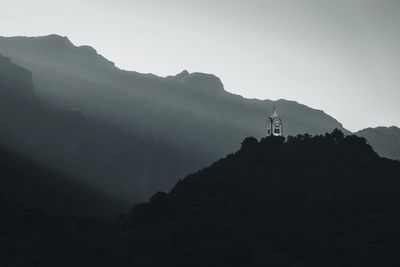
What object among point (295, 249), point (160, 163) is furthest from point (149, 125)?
point (295, 249)

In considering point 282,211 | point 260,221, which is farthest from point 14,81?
point 260,221

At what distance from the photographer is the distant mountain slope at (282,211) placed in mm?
67812

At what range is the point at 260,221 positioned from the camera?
77.6m

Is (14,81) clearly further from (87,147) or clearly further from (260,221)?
(260,221)

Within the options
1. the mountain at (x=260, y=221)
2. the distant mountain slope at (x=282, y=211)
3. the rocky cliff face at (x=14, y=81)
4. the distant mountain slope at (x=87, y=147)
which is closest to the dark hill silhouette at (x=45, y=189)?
the distant mountain slope at (x=87, y=147)

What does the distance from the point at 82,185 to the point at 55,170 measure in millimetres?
9224

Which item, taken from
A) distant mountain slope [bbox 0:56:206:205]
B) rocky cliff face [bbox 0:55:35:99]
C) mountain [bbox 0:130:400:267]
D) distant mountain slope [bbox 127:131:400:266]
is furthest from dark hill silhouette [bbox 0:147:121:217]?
distant mountain slope [bbox 127:131:400:266]

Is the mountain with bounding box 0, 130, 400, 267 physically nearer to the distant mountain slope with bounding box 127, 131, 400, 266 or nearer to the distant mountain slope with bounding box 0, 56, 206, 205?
the distant mountain slope with bounding box 127, 131, 400, 266

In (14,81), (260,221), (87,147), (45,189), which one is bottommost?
(260,221)

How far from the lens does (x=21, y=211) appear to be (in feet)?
287

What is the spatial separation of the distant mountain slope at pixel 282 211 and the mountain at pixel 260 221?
16 centimetres

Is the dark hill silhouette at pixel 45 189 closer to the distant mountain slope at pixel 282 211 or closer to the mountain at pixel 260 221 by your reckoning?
the mountain at pixel 260 221

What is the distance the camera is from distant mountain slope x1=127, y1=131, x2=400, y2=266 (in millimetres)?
67812

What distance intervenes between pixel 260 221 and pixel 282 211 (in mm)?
5336
